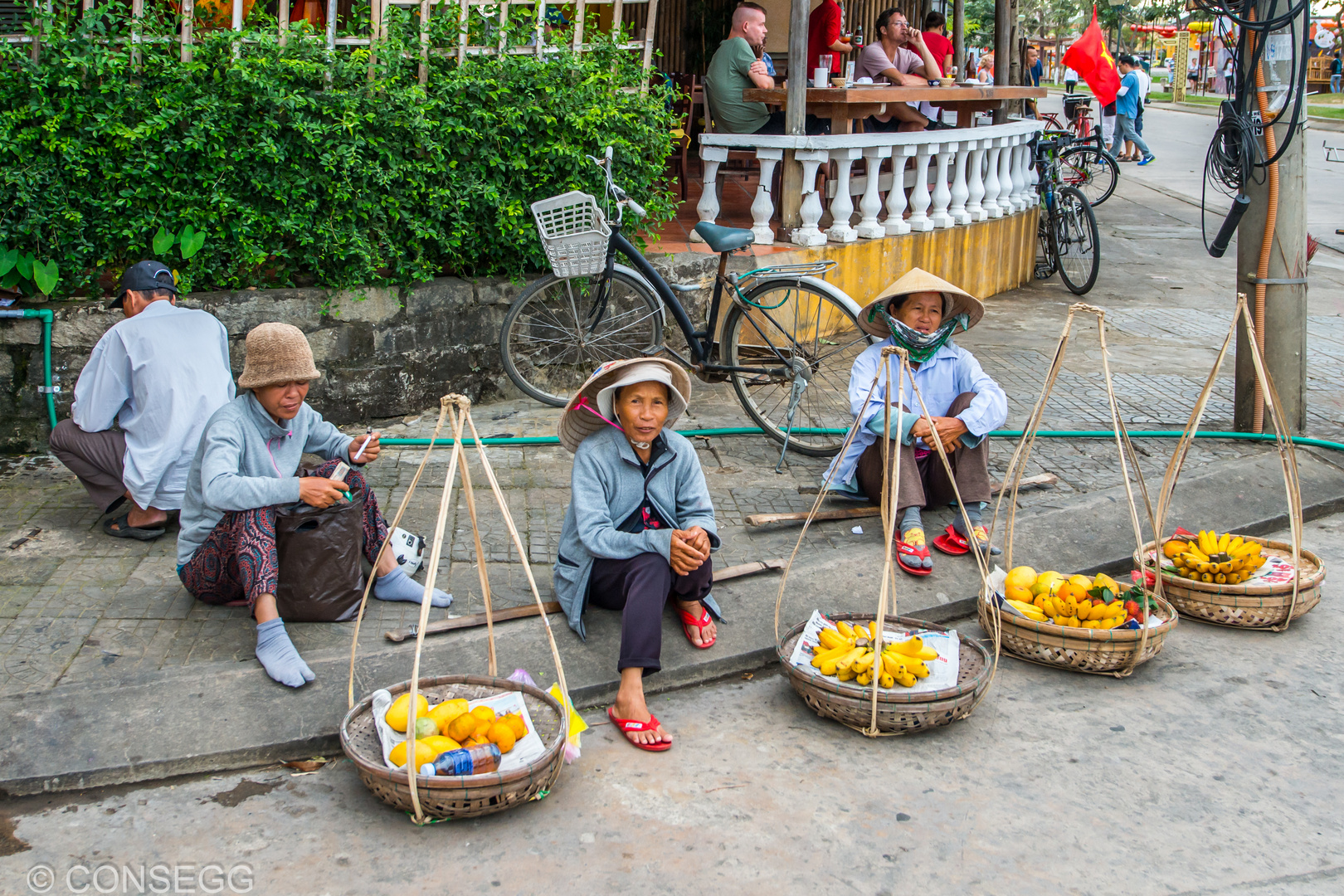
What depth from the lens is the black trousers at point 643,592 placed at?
129 inches

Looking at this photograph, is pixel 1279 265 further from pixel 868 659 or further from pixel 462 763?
pixel 462 763

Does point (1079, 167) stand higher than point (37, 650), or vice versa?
point (1079, 167)

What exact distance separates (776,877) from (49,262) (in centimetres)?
425

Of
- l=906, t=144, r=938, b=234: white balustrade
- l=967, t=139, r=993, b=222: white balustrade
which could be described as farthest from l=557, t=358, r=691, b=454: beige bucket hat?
l=967, t=139, r=993, b=222: white balustrade

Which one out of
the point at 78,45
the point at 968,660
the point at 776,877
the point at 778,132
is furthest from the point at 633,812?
the point at 778,132

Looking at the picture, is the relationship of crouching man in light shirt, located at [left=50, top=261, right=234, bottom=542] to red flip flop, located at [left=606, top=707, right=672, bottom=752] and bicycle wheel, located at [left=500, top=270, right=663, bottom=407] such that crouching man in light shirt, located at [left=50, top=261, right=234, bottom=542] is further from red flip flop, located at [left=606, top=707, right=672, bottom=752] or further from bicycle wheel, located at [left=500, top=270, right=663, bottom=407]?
red flip flop, located at [left=606, top=707, right=672, bottom=752]

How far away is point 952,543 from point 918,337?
0.83 m

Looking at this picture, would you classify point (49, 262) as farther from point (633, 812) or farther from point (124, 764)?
point (633, 812)

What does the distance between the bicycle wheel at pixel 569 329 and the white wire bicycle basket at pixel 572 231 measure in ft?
0.57

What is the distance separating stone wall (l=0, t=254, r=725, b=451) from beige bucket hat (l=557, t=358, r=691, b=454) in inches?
90.4

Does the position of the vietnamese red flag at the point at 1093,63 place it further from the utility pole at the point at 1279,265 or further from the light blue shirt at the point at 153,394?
the light blue shirt at the point at 153,394

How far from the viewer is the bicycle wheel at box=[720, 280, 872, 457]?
535cm

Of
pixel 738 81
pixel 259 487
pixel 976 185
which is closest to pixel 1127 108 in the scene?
pixel 976 185

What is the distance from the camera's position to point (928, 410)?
4.43 m
